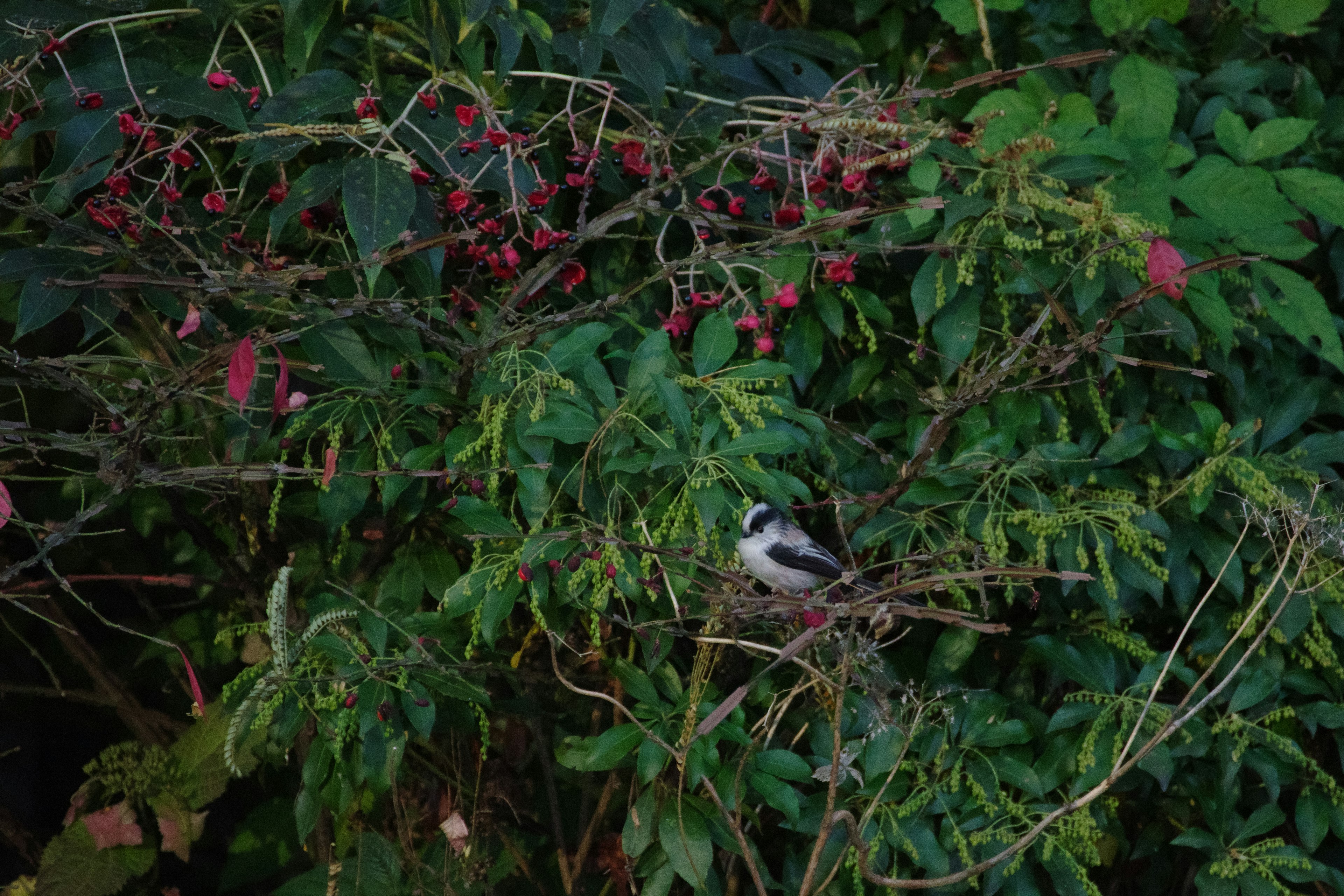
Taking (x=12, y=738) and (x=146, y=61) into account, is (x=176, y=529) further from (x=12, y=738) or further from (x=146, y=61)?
(x=146, y=61)

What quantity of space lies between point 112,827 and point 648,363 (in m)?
1.51

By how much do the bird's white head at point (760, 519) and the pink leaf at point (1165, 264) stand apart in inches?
28.1

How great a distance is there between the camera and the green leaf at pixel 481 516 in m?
1.75

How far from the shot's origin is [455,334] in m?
1.99

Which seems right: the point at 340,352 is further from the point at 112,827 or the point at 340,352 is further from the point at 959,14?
the point at 959,14

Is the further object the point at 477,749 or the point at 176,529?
the point at 176,529

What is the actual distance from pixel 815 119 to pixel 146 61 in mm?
1088

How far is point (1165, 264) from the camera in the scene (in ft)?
6.19

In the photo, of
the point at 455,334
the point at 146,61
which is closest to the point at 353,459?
the point at 455,334

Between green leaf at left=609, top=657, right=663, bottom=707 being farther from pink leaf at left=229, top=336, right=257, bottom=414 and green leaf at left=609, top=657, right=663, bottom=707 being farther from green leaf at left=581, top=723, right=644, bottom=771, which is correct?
pink leaf at left=229, top=336, right=257, bottom=414

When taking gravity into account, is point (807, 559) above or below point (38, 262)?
below

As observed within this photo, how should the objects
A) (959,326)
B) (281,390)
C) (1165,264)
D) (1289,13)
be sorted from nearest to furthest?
1. (281,390)
2. (1165,264)
3. (959,326)
4. (1289,13)

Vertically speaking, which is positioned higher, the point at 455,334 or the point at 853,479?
the point at 455,334

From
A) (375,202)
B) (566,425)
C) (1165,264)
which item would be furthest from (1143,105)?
(375,202)
